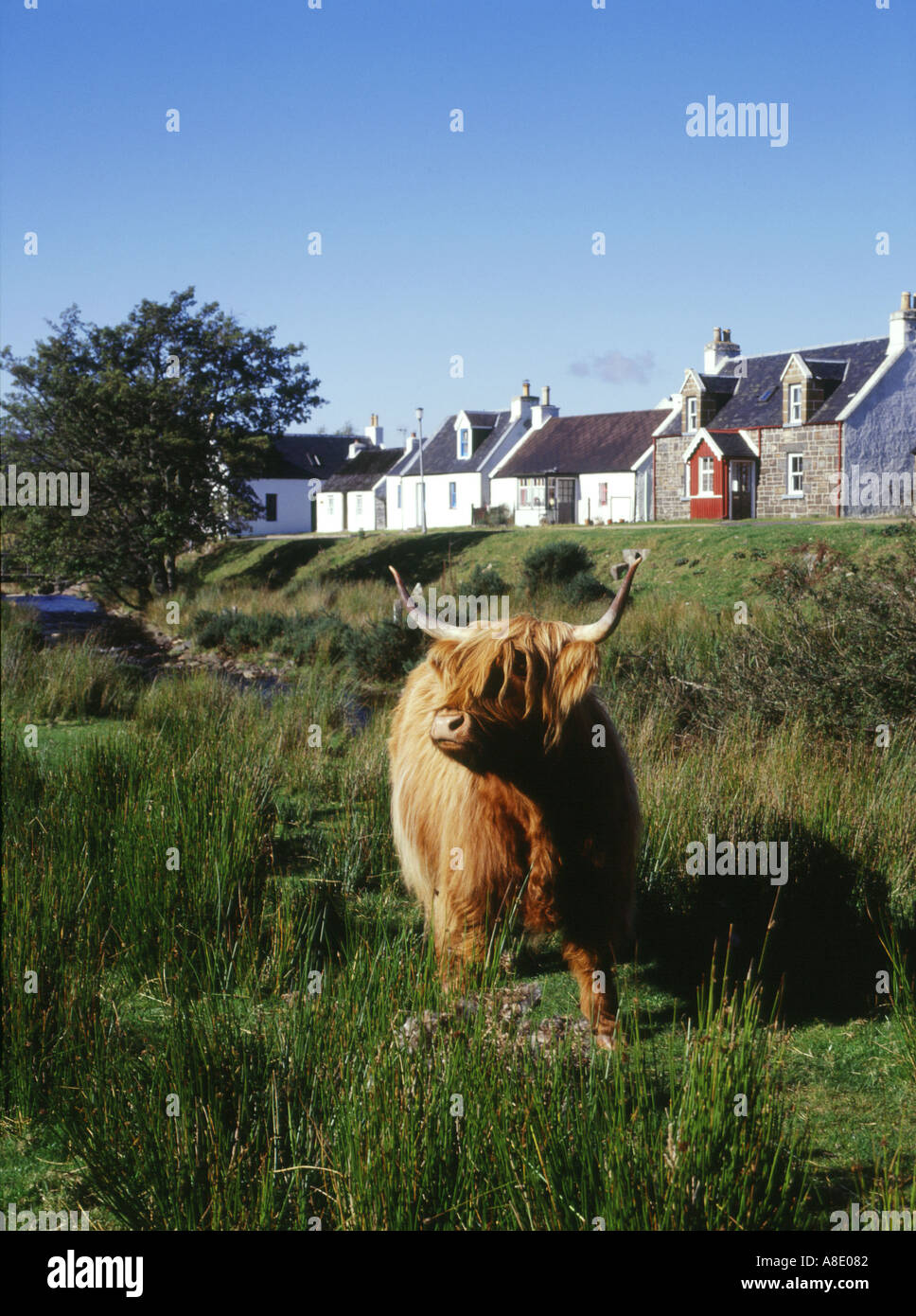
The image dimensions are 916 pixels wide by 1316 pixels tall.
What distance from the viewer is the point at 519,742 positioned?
12.8ft

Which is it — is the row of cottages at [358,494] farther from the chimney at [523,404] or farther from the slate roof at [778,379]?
the slate roof at [778,379]

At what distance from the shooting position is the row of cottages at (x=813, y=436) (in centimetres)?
3541

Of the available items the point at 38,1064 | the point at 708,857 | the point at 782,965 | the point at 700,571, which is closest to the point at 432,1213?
the point at 38,1064

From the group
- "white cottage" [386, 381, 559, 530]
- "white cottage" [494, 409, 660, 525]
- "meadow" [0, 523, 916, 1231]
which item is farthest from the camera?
"white cottage" [386, 381, 559, 530]

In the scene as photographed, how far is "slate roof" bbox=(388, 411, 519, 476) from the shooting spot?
53.3 meters

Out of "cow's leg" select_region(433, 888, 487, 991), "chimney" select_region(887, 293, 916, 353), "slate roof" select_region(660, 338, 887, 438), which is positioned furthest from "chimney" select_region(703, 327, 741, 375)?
"cow's leg" select_region(433, 888, 487, 991)

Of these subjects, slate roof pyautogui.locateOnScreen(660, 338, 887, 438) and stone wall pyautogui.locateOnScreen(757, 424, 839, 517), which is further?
slate roof pyautogui.locateOnScreen(660, 338, 887, 438)

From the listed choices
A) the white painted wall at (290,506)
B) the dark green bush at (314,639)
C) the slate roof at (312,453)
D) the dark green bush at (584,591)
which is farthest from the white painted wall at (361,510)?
the dark green bush at (584,591)

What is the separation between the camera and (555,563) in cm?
2383

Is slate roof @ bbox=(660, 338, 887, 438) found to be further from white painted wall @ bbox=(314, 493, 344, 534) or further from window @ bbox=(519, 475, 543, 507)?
white painted wall @ bbox=(314, 493, 344, 534)

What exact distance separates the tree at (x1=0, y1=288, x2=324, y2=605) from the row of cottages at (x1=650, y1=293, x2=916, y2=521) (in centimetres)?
1603

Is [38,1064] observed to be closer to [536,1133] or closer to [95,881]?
[95,881]

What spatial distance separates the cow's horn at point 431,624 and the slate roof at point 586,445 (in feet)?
136

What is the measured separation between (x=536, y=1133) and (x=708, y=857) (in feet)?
10.3
